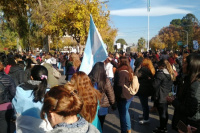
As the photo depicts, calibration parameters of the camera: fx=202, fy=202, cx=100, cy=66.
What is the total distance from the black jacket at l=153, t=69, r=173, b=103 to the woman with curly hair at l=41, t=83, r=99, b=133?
329cm

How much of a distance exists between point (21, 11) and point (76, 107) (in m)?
16.5

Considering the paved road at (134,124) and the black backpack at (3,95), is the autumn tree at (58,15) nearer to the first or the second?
the paved road at (134,124)

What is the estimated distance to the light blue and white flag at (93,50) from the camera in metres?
3.89

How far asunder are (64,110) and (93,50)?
2.54 meters

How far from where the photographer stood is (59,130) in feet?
5.02

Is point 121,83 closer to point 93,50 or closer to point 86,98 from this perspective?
point 93,50

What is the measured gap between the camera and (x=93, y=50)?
13.3 ft

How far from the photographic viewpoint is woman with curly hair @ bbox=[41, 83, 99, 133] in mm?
1595

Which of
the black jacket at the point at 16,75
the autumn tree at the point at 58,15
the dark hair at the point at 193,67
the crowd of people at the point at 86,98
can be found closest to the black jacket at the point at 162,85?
the crowd of people at the point at 86,98

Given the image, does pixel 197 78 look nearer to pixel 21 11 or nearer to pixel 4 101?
pixel 4 101

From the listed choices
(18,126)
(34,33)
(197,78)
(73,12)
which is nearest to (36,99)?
(18,126)

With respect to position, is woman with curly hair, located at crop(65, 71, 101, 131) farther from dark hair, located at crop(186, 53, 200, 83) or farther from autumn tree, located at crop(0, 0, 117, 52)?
autumn tree, located at crop(0, 0, 117, 52)

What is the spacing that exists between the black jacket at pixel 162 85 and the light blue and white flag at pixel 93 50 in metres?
1.58

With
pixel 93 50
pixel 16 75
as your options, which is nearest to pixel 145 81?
pixel 93 50
